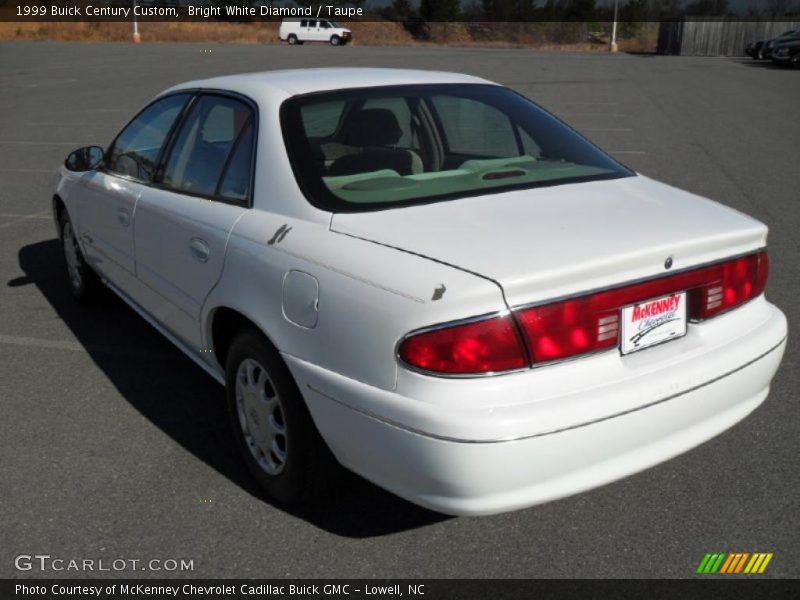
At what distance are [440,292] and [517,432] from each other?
0.45m

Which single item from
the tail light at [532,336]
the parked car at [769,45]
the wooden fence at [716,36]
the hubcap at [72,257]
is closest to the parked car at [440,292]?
the tail light at [532,336]

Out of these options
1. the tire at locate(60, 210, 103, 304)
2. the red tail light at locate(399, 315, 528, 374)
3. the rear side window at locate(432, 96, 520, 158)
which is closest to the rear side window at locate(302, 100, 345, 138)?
the rear side window at locate(432, 96, 520, 158)

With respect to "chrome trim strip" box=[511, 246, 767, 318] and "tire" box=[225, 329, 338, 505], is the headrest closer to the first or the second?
"tire" box=[225, 329, 338, 505]

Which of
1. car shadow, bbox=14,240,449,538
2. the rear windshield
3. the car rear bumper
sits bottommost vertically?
car shadow, bbox=14,240,449,538

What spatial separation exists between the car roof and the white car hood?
0.92 m

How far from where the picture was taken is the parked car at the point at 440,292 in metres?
2.49

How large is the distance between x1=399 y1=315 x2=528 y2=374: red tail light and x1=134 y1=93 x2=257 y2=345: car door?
1169 mm

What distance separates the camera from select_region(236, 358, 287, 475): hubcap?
3.22 metres

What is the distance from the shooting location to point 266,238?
3113 millimetres

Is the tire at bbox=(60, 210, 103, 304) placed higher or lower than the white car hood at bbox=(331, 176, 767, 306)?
lower

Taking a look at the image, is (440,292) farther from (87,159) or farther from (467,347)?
(87,159)

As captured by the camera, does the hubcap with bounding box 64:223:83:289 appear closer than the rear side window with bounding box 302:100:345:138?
No

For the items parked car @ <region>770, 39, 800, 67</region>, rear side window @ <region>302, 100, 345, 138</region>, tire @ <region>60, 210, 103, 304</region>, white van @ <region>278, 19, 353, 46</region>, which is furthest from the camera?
white van @ <region>278, 19, 353, 46</region>

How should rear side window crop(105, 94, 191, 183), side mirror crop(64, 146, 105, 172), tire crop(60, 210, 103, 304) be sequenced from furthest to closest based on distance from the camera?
tire crop(60, 210, 103, 304), side mirror crop(64, 146, 105, 172), rear side window crop(105, 94, 191, 183)
